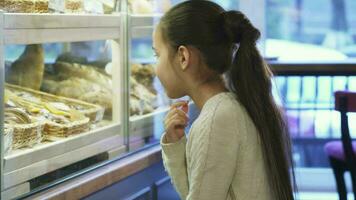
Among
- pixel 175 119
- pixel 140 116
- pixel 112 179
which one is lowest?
pixel 112 179

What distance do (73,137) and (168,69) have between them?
2.04 ft

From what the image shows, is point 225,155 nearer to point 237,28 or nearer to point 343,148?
point 237,28

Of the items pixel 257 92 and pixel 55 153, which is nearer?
pixel 257 92

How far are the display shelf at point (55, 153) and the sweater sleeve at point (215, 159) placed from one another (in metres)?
0.54

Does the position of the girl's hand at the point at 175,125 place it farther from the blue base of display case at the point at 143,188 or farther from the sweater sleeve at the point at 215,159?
the blue base of display case at the point at 143,188

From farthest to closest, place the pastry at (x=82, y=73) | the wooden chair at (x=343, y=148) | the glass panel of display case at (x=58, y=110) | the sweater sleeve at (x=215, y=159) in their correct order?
the wooden chair at (x=343, y=148) < the pastry at (x=82, y=73) < the glass panel of display case at (x=58, y=110) < the sweater sleeve at (x=215, y=159)

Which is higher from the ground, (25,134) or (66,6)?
(66,6)

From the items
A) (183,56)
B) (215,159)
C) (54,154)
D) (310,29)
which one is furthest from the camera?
(310,29)

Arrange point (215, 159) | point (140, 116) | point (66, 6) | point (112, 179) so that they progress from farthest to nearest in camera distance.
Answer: point (140, 116), point (112, 179), point (66, 6), point (215, 159)

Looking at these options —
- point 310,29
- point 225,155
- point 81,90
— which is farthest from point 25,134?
point 310,29

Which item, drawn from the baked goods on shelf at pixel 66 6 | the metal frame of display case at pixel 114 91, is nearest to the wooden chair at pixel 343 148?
the metal frame of display case at pixel 114 91

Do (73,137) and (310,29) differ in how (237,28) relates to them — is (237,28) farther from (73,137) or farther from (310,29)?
(310,29)

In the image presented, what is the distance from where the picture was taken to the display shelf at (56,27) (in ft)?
5.77

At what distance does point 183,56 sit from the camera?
158 cm
